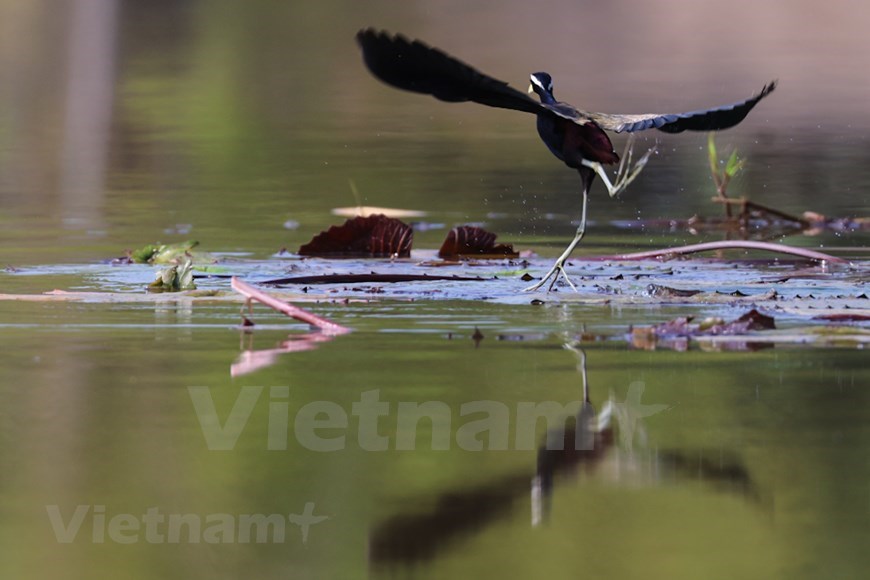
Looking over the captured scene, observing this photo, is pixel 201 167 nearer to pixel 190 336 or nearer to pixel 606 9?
pixel 190 336

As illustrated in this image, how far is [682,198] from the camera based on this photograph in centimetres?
1130

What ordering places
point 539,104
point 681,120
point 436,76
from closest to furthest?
1. point 436,76
2. point 539,104
3. point 681,120

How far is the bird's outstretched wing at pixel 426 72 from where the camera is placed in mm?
5555

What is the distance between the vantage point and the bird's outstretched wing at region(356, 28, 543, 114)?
5555 mm

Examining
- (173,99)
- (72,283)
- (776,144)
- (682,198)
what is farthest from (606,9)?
(72,283)

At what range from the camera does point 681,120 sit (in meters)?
6.19

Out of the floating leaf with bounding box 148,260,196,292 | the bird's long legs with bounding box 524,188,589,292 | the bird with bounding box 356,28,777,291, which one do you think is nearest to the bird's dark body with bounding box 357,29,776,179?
the bird with bounding box 356,28,777,291

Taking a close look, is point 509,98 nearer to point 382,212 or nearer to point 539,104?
point 539,104

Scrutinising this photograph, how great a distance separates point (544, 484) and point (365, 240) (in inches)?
179

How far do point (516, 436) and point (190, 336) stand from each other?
174 cm

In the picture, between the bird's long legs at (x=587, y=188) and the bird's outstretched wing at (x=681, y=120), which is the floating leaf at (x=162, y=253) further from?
the bird's outstretched wing at (x=681, y=120)

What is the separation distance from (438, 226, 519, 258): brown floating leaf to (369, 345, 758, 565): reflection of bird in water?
12.0 ft

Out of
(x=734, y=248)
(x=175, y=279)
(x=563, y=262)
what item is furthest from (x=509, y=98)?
(x=734, y=248)

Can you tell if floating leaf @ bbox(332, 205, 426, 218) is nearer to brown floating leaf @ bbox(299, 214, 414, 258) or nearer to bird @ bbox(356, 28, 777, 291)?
brown floating leaf @ bbox(299, 214, 414, 258)
